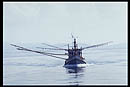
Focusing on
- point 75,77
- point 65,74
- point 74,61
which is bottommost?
point 65,74

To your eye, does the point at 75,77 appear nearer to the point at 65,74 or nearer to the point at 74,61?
the point at 65,74

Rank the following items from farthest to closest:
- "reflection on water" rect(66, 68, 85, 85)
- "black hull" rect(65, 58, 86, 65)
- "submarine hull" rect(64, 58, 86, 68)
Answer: "black hull" rect(65, 58, 86, 65) < "submarine hull" rect(64, 58, 86, 68) < "reflection on water" rect(66, 68, 85, 85)

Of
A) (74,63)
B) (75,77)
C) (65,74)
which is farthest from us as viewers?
(74,63)

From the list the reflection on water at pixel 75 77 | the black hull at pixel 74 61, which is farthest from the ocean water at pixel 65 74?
the black hull at pixel 74 61

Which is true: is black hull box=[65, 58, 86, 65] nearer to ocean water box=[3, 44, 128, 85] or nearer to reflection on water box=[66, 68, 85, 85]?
ocean water box=[3, 44, 128, 85]

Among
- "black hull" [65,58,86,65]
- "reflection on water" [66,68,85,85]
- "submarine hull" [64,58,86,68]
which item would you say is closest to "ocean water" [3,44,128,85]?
"reflection on water" [66,68,85,85]

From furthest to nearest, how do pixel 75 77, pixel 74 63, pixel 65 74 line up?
pixel 74 63, pixel 65 74, pixel 75 77

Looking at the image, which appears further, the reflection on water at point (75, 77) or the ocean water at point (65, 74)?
the ocean water at point (65, 74)

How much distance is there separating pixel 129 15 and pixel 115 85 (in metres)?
10.6

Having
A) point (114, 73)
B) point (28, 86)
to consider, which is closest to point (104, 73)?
point (114, 73)

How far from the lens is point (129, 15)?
530 inches

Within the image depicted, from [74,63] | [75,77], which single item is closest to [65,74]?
[75,77]

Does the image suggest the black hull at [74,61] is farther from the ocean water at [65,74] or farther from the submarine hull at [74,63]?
the ocean water at [65,74]

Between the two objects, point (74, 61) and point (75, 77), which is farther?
point (74, 61)
